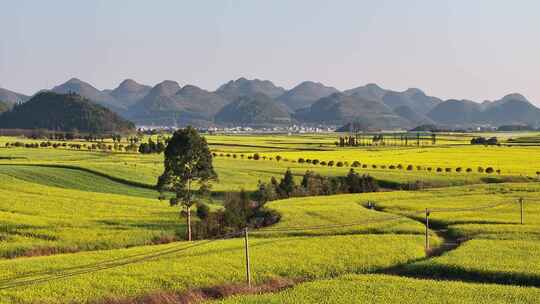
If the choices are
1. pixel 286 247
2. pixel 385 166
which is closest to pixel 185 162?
pixel 286 247

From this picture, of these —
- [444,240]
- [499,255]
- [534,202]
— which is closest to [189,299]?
[499,255]

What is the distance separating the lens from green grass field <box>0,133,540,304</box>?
83.2 feet

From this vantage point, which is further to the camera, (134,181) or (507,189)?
(134,181)

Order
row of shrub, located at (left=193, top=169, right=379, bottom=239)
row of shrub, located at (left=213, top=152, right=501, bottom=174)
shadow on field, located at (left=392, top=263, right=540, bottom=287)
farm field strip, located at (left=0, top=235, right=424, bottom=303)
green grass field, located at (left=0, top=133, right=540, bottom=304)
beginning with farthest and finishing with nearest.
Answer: row of shrub, located at (left=213, top=152, right=501, bottom=174)
row of shrub, located at (left=193, top=169, right=379, bottom=239)
shadow on field, located at (left=392, top=263, right=540, bottom=287)
farm field strip, located at (left=0, top=235, right=424, bottom=303)
green grass field, located at (left=0, top=133, right=540, bottom=304)

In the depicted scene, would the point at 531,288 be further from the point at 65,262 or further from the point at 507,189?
the point at 507,189

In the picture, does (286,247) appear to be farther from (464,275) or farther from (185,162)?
(185,162)

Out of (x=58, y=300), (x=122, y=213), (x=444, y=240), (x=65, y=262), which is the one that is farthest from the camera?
(x=122, y=213)

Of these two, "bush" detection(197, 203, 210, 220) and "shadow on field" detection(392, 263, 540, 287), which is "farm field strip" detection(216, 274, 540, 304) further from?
"bush" detection(197, 203, 210, 220)

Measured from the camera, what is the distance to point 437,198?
65875mm

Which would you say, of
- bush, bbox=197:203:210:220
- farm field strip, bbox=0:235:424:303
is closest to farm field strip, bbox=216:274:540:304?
farm field strip, bbox=0:235:424:303

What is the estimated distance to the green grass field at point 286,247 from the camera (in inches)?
998

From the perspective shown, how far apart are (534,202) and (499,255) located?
30.0 metres

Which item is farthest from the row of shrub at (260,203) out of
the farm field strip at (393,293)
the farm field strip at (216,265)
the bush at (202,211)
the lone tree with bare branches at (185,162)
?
the farm field strip at (393,293)

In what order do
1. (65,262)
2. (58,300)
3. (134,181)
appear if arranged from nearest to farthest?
(58,300) → (65,262) → (134,181)
